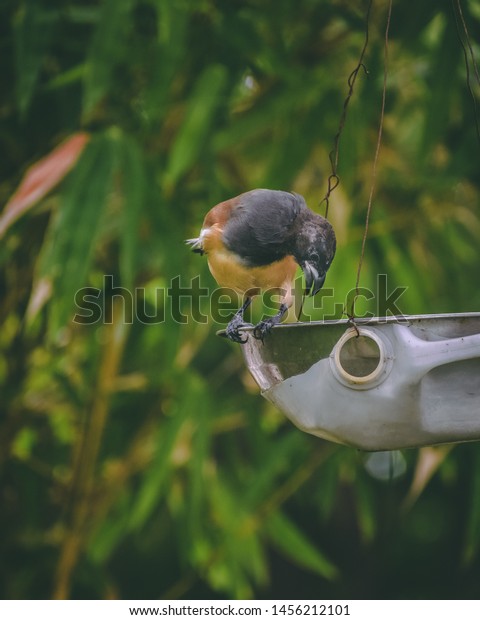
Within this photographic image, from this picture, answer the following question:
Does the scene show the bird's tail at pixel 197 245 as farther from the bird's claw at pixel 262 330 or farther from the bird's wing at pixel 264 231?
the bird's claw at pixel 262 330

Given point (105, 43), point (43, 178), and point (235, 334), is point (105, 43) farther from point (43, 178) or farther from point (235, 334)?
point (235, 334)

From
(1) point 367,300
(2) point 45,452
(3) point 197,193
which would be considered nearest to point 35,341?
(2) point 45,452

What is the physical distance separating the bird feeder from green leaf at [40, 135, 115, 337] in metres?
0.79

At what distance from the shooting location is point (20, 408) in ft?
6.43

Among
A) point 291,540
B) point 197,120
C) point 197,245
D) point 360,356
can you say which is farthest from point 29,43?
point 291,540

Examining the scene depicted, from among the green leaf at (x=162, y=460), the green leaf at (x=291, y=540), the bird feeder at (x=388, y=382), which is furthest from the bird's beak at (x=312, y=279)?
the green leaf at (x=291, y=540)

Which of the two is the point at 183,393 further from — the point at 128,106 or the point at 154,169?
the point at 128,106

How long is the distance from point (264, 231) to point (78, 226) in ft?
2.17

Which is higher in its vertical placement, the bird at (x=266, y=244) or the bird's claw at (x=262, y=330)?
the bird at (x=266, y=244)
